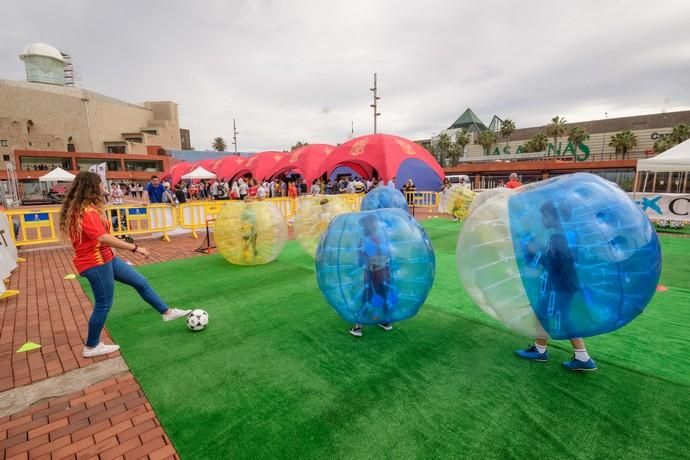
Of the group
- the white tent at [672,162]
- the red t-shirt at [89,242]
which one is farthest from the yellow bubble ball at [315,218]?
the white tent at [672,162]

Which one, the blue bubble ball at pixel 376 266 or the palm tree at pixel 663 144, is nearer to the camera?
the blue bubble ball at pixel 376 266

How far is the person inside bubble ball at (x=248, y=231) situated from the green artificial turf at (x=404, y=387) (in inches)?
94.2

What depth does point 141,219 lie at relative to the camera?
36.1ft

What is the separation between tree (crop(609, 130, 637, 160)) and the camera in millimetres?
51438

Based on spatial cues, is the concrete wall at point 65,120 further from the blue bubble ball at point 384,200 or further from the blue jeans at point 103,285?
the blue jeans at point 103,285

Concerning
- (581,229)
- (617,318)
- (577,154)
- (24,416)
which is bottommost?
(24,416)

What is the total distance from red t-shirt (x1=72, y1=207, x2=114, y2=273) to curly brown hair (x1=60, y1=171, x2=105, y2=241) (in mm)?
52

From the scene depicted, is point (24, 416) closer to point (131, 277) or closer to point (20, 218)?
point (131, 277)

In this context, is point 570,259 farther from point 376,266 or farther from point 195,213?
point 195,213

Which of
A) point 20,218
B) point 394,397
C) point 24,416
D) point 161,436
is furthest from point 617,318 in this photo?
point 20,218

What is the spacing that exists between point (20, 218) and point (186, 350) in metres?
8.74

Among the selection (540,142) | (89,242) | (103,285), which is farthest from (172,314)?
(540,142)

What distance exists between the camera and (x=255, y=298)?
558 cm

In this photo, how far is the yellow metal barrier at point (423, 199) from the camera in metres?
19.5
